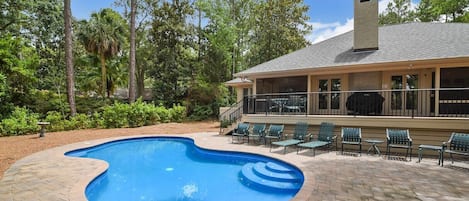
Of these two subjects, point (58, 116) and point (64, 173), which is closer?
point (64, 173)

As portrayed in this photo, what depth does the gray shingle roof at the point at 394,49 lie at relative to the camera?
9.33m

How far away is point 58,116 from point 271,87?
1345cm

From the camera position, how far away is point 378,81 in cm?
1118

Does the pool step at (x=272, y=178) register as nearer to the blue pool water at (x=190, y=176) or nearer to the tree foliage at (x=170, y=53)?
the blue pool water at (x=190, y=176)

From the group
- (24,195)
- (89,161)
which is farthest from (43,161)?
(24,195)

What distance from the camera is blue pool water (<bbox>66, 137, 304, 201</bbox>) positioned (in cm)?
615

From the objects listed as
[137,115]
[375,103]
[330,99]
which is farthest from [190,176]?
[137,115]

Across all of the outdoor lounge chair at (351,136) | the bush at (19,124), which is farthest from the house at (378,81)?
the bush at (19,124)

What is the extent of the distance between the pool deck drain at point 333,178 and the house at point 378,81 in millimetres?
1627

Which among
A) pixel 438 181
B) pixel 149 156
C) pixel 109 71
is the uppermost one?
pixel 109 71

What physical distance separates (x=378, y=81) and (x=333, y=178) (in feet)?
23.9

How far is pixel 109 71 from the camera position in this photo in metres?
24.2

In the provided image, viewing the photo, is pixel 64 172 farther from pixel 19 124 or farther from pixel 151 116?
pixel 151 116

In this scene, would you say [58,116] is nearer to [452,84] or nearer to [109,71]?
[109,71]
